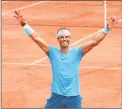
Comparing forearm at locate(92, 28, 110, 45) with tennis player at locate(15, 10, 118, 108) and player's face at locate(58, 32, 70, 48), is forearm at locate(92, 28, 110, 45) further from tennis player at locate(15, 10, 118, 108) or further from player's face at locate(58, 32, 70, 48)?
player's face at locate(58, 32, 70, 48)

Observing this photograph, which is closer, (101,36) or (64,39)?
(64,39)

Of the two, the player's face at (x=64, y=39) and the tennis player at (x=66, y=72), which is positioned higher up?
the player's face at (x=64, y=39)

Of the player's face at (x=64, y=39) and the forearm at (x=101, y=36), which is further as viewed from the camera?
the forearm at (x=101, y=36)

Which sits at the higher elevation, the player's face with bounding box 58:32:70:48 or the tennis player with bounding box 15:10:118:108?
the player's face with bounding box 58:32:70:48

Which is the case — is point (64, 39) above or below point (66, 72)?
above

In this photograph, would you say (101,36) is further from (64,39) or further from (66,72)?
(66,72)

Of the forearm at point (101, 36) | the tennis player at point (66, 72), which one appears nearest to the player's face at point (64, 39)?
the tennis player at point (66, 72)

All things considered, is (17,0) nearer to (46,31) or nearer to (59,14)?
(59,14)

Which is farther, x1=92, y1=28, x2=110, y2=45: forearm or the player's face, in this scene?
x1=92, y1=28, x2=110, y2=45: forearm

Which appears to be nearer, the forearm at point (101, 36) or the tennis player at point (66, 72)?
the tennis player at point (66, 72)

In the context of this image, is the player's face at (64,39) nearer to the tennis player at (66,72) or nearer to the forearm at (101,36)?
the tennis player at (66,72)

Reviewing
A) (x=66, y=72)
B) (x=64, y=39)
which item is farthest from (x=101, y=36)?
(x=66, y=72)

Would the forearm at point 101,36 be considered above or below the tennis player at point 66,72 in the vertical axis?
above

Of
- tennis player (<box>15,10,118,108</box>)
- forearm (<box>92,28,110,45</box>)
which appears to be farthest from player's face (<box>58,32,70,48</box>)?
forearm (<box>92,28,110,45</box>)
